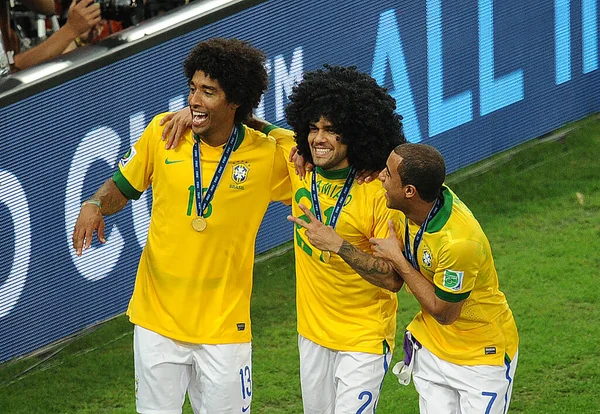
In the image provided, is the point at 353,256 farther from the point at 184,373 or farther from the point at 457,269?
the point at 184,373

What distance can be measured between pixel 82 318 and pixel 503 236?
3115 millimetres

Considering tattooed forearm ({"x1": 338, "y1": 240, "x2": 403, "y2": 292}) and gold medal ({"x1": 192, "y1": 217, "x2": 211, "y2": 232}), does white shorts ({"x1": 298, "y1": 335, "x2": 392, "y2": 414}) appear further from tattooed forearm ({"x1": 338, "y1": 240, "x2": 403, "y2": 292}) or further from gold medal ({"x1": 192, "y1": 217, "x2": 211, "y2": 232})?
gold medal ({"x1": 192, "y1": 217, "x2": 211, "y2": 232})

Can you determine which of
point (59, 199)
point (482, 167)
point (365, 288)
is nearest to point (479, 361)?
point (365, 288)

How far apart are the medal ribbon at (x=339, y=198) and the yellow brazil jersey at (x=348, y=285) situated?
0.02 meters

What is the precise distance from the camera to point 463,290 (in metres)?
5.39

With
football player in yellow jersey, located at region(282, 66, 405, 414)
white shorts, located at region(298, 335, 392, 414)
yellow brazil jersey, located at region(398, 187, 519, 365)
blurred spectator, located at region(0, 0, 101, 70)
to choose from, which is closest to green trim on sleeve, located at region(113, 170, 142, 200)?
football player in yellow jersey, located at region(282, 66, 405, 414)

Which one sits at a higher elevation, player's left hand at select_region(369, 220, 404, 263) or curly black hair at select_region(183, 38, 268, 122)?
curly black hair at select_region(183, 38, 268, 122)

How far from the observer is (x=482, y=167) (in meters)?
10.3

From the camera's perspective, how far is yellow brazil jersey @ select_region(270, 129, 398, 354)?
574 centimetres

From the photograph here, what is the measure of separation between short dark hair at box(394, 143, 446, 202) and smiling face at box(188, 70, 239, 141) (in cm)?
96

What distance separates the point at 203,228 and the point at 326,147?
27.0 inches

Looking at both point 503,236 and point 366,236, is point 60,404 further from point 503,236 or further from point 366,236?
point 503,236

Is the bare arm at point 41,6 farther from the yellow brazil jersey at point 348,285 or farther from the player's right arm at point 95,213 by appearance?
the yellow brazil jersey at point 348,285

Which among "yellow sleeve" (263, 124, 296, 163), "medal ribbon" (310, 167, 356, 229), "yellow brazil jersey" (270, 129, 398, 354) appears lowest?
"yellow brazil jersey" (270, 129, 398, 354)
